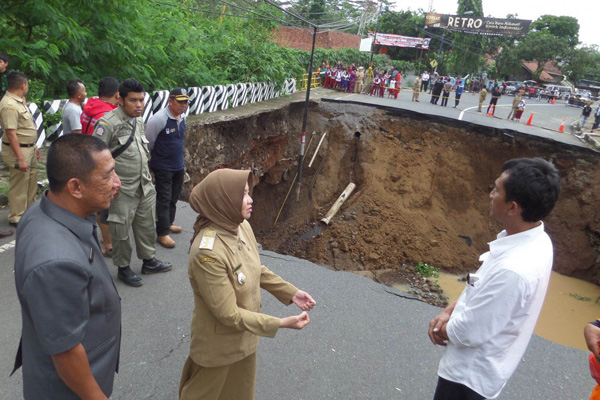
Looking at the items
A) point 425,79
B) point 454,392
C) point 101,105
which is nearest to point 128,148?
point 101,105

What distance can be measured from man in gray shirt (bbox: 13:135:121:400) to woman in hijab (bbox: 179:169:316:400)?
431 mm

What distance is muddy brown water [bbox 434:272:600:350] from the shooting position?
306 inches

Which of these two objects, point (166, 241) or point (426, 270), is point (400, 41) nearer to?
point (426, 270)

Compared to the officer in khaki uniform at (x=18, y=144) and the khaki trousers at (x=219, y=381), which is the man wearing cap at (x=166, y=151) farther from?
the khaki trousers at (x=219, y=381)

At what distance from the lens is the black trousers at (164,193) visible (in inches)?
188

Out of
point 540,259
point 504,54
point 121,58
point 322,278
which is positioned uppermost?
point 504,54

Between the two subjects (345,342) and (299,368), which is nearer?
(299,368)

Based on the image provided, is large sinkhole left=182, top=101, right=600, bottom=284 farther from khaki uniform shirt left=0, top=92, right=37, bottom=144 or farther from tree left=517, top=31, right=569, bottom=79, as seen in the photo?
tree left=517, top=31, right=569, bottom=79

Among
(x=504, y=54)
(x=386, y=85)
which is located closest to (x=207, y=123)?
(x=386, y=85)

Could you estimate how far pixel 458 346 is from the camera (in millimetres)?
1946

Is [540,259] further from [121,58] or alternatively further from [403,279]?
[121,58]

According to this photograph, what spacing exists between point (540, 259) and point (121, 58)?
8.74 m

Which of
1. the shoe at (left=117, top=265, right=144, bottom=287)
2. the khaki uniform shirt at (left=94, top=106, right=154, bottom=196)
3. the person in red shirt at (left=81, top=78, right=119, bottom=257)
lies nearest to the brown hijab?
the khaki uniform shirt at (left=94, top=106, right=154, bottom=196)

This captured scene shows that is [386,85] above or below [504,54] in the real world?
below
